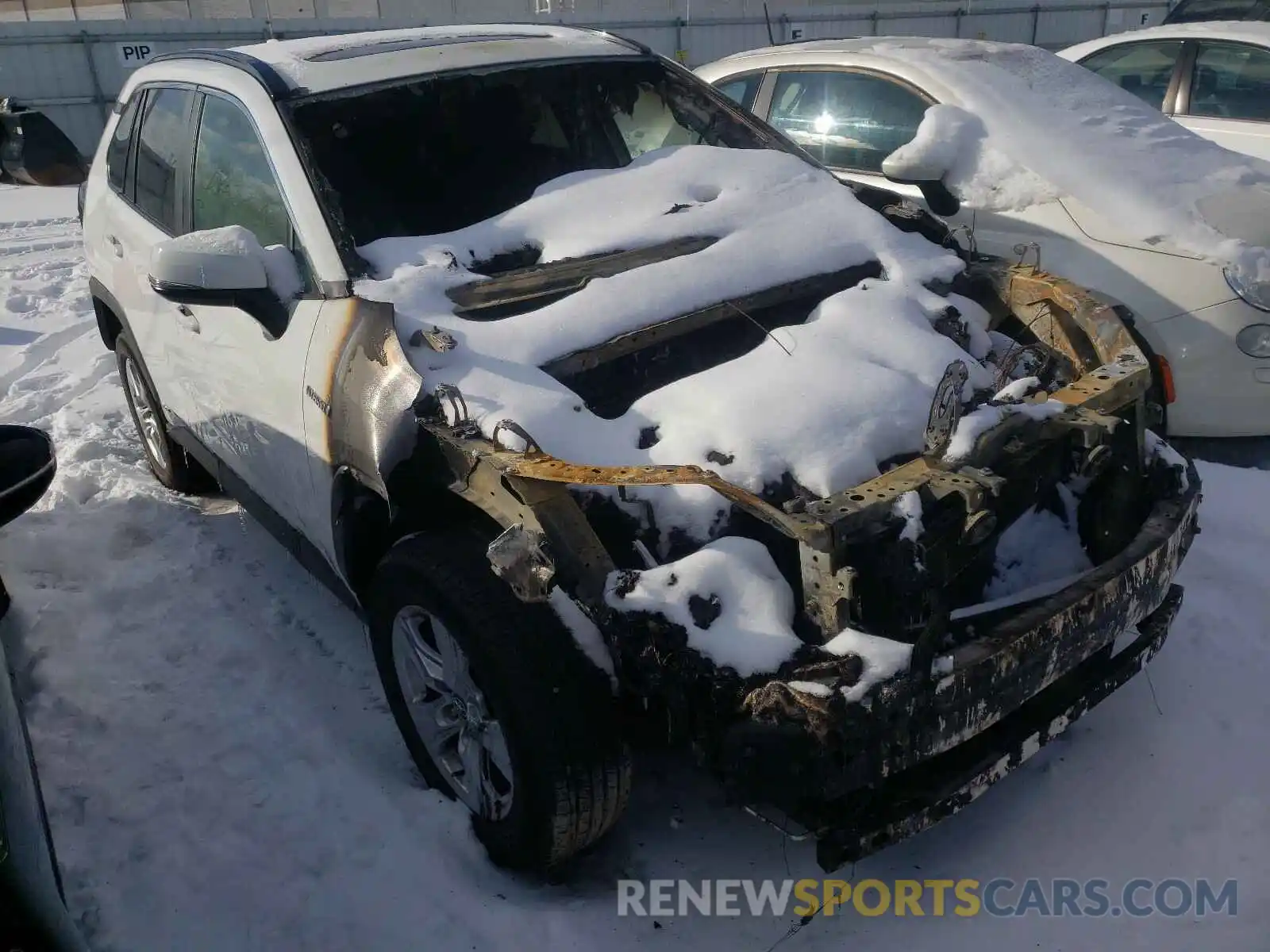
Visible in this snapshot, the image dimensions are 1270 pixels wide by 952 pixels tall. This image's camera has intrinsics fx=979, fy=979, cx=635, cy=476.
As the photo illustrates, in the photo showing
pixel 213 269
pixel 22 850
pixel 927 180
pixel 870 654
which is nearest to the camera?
pixel 22 850

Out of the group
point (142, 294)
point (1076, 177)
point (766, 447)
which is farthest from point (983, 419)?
point (142, 294)

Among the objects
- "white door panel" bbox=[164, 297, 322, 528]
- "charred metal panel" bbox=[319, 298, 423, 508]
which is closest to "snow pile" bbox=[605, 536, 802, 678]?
"charred metal panel" bbox=[319, 298, 423, 508]

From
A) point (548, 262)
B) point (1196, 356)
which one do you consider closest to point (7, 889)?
point (548, 262)

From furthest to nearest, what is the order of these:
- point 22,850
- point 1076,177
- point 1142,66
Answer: point 1142,66 < point 1076,177 < point 22,850

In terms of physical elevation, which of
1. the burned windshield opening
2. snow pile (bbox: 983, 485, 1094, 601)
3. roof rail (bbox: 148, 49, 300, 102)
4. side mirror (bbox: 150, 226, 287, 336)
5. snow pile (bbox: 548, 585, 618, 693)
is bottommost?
snow pile (bbox: 983, 485, 1094, 601)

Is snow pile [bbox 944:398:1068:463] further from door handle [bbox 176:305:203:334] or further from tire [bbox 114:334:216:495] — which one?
tire [bbox 114:334:216:495]

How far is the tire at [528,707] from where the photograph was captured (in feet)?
6.84

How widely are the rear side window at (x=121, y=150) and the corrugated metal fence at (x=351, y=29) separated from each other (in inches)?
468

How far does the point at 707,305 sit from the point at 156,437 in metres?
2.81

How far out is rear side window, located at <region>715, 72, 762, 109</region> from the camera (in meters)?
5.66

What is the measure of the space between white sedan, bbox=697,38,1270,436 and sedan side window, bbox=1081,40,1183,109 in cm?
163

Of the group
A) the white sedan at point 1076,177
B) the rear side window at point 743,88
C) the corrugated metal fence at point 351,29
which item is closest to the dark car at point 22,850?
the white sedan at point 1076,177

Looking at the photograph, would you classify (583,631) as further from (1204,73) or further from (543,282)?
(1204,73)

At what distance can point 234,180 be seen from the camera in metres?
3.20
